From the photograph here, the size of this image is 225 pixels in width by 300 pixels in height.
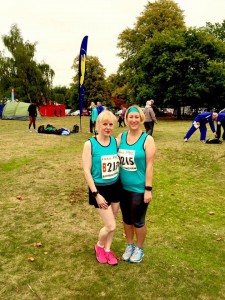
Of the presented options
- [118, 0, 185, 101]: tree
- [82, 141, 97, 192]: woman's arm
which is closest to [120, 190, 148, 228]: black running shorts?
[82, 141, 97, 192]: woman's arm

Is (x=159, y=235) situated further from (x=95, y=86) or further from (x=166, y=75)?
(x=95, y=86)

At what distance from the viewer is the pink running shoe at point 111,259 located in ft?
13.9

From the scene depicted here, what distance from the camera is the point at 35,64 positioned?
45.7 m

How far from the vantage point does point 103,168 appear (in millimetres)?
3814

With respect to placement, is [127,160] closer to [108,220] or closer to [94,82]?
[108,220]

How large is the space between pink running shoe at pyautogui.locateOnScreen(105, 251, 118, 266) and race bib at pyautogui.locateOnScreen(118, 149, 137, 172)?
1.36m

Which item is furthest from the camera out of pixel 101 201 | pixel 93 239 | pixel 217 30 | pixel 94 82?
pixel 94 82

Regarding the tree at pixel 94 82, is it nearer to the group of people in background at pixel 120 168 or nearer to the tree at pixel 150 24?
the tree at pixel 150 24

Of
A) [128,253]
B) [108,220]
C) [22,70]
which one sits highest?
[22,70]

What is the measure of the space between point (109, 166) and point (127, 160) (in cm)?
25

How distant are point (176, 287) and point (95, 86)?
5319cm

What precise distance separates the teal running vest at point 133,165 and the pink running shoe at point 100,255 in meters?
1.10

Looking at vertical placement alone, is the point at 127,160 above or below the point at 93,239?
above

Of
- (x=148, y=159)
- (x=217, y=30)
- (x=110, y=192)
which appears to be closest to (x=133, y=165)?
(x=148, y=159)
